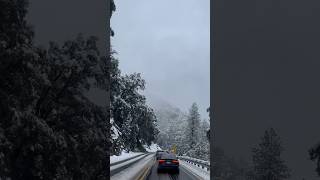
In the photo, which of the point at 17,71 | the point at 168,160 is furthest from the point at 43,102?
the point at 168,160

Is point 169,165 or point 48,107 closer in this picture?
point 48,107

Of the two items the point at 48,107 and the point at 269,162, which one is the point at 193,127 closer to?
the point at 269,162

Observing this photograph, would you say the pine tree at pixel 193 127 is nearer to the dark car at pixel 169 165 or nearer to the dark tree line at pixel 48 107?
the dark car at pixel 169 165

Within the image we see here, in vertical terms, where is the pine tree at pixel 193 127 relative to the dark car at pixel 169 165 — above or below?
above

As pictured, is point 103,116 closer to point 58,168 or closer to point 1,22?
point 58,168

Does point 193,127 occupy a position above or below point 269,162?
above

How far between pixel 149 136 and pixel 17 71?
7945 cm

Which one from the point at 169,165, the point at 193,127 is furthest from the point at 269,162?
the point at 193,127

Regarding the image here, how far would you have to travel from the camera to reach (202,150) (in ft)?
326

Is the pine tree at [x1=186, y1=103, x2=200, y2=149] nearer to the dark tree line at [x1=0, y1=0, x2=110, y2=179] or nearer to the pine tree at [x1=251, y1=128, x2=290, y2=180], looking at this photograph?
the pine tree at [x1=251, y1=128, x2=290, y2=180]

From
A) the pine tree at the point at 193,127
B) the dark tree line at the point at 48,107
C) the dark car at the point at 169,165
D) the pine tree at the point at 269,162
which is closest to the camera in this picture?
the dark tree line at the point at 48,107

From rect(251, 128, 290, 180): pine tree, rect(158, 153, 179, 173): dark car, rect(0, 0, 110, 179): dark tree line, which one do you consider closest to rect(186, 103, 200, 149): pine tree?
rect(251, 128, 290, 180): pine tree

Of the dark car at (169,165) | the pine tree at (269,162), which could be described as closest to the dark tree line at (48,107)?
the dark car at (169,165)

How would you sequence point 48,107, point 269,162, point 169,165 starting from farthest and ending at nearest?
point 269,162
point 169,165
point 48,107
